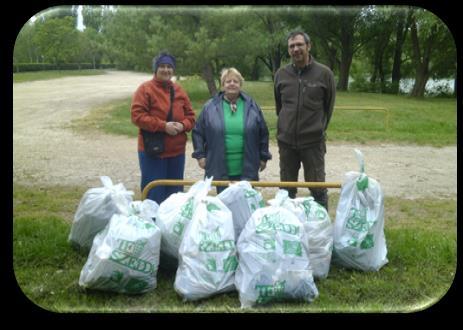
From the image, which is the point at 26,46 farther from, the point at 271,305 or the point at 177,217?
the point at 271,305

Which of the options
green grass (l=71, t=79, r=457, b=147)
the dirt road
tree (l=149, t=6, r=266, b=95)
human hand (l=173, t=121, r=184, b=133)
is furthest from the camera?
green grass (l=71, t=79, r=457, b=147)

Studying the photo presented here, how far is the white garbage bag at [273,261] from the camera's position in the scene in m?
2.37

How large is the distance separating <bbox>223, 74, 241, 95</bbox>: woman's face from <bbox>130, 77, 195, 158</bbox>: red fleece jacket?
38 centimetres

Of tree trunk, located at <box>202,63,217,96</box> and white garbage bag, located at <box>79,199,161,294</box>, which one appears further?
tree trunk, located at <box>202,63,217,96</box>

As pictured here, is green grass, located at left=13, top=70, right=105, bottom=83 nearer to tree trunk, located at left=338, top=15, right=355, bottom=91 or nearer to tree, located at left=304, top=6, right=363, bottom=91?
tree, located at left=304, top=6, right=363, bottom=91

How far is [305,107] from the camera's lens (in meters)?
3.08

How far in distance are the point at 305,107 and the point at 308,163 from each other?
37cm

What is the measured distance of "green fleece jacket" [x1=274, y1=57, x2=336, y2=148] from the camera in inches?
121

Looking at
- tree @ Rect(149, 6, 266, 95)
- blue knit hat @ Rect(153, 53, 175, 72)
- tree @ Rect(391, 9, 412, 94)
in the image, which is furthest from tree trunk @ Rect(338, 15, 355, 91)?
blue knit hat @ Rect(153, 53, 175, 72)

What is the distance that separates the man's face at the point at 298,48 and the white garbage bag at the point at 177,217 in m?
0.97

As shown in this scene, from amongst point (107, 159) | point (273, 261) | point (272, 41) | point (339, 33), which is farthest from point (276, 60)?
point (107, 159)

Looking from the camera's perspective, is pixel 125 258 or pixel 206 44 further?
pixel 206 44

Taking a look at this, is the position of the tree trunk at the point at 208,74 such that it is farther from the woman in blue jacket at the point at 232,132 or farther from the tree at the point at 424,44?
the tree at the point at 424,44

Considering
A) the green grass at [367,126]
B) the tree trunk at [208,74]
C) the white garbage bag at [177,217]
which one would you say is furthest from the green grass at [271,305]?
the green grass at [367,126]
